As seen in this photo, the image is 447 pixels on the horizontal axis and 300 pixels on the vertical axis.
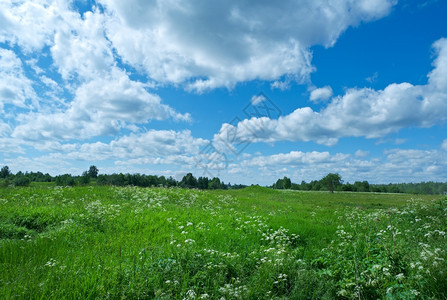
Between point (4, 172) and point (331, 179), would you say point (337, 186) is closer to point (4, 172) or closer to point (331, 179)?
point (331, 179)

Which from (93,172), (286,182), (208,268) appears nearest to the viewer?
(208,268)

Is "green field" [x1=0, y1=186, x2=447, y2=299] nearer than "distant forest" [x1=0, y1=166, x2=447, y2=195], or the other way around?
"green field" [x1=0, y1=186, x2=447, y2=299]

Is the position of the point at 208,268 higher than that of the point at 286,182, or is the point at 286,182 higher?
the point at 286,182

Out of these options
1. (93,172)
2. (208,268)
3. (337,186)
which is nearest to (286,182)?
(337,186)

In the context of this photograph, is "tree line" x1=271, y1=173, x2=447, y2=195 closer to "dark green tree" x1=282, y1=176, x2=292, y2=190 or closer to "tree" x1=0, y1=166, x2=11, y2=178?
"dark green tree" x1=282, y1=176, x2=292, y2=190

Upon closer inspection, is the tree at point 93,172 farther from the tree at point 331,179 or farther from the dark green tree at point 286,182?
the dark green tree at point 286,182

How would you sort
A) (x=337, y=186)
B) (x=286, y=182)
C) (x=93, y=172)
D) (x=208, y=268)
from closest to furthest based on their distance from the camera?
(x=208, y=268) < (x=93, y=172) < (x=337, y=186) < (x=286, y=182)

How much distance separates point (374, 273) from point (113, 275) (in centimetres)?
489

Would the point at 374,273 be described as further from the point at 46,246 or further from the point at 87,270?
the point at 46,246

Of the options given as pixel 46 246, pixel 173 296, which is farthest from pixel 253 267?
pixel 46 246

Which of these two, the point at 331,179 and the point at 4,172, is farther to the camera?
the point at 4,172

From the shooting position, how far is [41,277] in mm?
4785

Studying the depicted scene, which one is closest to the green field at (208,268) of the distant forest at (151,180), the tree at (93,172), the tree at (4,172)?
the distant forest at (151,180)

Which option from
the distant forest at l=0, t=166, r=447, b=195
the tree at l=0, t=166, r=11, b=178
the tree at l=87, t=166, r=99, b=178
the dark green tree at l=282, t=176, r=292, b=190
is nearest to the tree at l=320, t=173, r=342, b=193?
the distant forest at l=0, t=166, r=447, b=195
